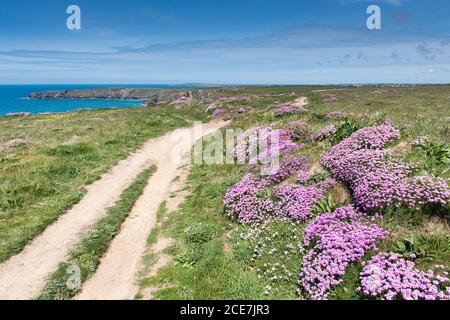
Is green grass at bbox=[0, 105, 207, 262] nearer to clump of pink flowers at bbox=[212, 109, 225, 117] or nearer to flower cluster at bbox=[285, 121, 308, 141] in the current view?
flower cluster at bbox=[285, 121, 308, 141]

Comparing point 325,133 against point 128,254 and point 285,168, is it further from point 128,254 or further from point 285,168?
point 128,254

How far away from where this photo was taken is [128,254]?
11039mm

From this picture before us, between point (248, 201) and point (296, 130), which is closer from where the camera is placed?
point (248, 201)

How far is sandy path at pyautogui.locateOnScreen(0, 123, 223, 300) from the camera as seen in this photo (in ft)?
30.3

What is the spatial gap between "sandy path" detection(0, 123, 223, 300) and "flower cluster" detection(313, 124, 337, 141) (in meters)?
8.83

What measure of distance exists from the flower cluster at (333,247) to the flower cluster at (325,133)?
311 inches

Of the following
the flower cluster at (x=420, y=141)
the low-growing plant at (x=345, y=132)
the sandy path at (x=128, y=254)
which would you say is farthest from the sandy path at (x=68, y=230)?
the flower cluster at (x=420, y=141)

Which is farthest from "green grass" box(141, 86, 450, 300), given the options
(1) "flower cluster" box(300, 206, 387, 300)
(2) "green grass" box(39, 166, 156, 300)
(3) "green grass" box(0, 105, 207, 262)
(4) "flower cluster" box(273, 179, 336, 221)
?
(3) "green grass" box(0, 105, 207, 262)

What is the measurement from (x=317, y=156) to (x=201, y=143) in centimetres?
1528

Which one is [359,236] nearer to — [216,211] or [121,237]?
[216,211]

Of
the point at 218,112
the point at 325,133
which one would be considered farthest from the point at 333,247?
the point at 218,112

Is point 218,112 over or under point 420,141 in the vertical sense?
over

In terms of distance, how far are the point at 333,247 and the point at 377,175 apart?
3.55m

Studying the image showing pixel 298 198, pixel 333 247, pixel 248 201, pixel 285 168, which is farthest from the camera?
pixel 285 168
